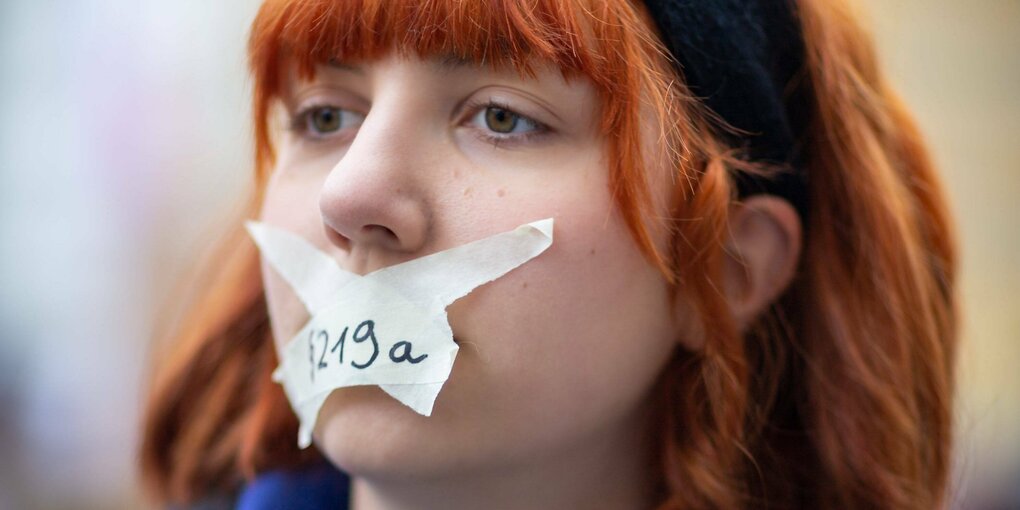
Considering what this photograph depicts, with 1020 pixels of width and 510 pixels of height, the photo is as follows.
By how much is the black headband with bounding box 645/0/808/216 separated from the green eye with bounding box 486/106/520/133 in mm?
198

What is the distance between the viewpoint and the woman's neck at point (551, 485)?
103 cm

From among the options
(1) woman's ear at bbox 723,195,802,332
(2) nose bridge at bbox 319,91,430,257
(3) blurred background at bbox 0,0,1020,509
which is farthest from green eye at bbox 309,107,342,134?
(3) blurred background at bbox 0,0,1020,509

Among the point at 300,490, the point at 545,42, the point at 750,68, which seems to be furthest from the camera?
the point at 300,490

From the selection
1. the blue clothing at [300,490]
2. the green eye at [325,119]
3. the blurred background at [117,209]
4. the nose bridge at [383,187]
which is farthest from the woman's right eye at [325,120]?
the blurred background at [117,209]

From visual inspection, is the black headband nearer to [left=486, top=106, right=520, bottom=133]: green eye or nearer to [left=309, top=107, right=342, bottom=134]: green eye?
[left=486, top=106, right=520, bottom=133]: green eye

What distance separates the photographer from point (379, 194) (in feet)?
2.96

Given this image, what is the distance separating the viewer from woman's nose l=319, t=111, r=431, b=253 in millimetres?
905

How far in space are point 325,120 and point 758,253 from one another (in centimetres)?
57

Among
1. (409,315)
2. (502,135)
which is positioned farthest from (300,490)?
(502,135)

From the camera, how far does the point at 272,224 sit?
109cm

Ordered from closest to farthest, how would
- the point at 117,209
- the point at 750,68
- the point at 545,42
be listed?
the point at 545,42, the point at 750,68, the point at 117,209

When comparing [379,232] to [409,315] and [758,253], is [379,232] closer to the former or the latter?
[409,315]

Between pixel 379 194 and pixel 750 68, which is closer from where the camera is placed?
pixel 379 194

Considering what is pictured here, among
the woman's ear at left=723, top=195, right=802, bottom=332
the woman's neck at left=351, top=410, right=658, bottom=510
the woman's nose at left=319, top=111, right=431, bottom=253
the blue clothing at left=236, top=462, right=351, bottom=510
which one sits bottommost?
the blue clothing at left=236, top=462, right=351, bottom=510
